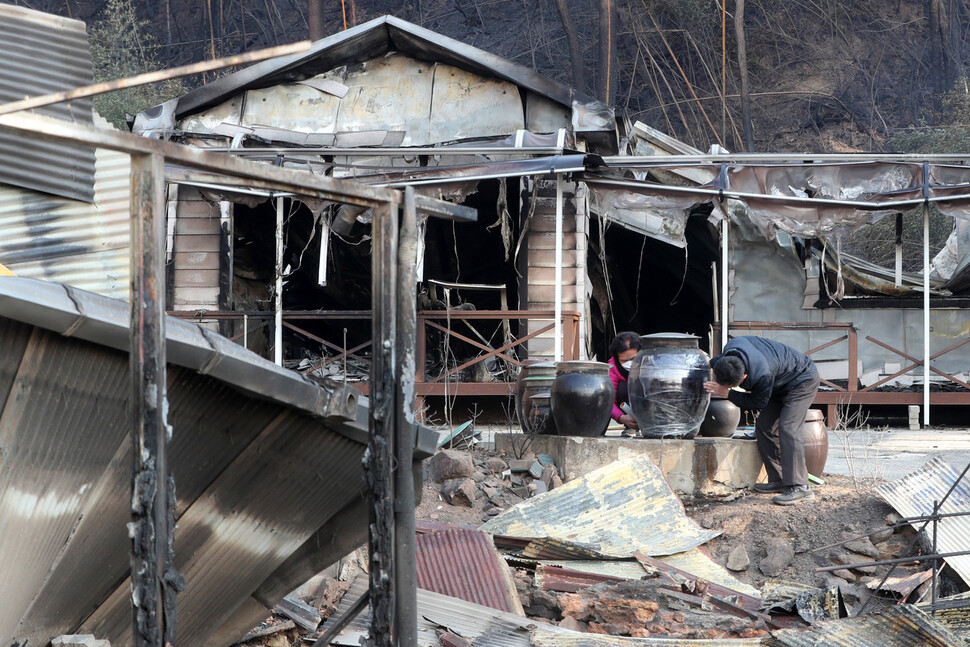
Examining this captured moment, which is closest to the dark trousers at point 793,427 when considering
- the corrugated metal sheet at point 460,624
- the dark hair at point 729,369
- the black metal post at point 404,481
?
the dark hair at point 729,369

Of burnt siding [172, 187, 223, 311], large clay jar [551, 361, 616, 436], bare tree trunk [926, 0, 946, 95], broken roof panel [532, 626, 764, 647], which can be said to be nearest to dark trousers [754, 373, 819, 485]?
large clay jar [551, 361, 616, 436]

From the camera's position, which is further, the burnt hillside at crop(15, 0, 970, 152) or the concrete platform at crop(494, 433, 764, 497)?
the burnt hillside at crop(15, 0, 970, 152)

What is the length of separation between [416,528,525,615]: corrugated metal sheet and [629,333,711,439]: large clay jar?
3.07 metres

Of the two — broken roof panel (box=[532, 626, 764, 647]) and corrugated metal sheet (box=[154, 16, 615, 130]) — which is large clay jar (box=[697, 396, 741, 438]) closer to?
broken roof panel (box=[532, 626, 764, 647])

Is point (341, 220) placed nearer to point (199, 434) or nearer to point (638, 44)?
point (199, 434)

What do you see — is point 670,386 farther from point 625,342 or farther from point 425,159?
point 425,159

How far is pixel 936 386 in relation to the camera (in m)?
13.9

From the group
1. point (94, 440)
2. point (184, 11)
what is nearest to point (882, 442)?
point (94, 440)

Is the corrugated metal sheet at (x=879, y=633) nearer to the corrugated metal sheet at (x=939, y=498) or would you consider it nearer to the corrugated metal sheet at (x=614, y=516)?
the corrugated metal sheet at (x=939, y=498)

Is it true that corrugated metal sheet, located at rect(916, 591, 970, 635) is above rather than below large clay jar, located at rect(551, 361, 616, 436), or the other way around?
below

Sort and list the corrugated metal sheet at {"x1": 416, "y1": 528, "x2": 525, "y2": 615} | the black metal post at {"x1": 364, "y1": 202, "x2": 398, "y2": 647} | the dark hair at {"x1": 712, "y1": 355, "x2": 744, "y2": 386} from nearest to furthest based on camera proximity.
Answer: the black metal post at {"x1": 364, "y1": 202, "x2": 398, "y2": 647} → the corrugated metal sheet at {"x1": 416, "y1": 528, "x2": 525, "y2": 615} → the dark hair at {"x1": 712, "y1": 355, "x2": 744, "y2": 386}

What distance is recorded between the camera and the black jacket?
25.8 ft

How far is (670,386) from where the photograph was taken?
8.73 meters

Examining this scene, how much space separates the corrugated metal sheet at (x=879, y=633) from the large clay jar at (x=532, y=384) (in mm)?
4960
